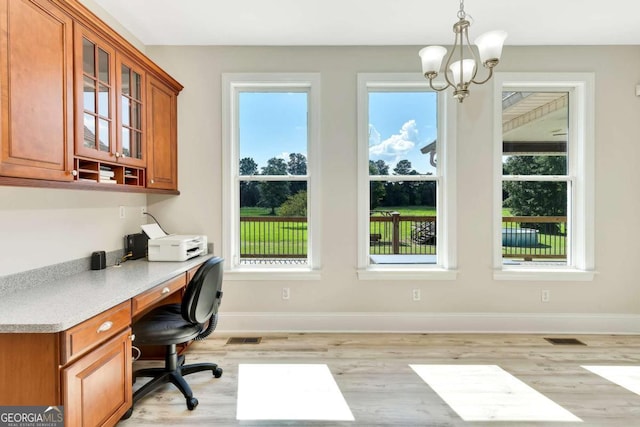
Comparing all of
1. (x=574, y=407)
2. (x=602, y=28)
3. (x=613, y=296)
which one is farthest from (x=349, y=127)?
(x=613, y=296)

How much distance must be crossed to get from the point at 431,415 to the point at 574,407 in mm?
932

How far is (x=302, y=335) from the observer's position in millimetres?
3094

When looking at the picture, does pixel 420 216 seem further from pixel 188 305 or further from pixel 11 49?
pixel 11 49

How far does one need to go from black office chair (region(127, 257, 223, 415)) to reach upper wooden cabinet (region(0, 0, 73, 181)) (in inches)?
37.7

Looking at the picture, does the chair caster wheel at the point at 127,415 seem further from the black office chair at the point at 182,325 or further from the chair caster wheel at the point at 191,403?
the chair caster wheel at the point at 191,403

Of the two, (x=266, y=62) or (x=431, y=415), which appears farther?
(x=266, y=62)

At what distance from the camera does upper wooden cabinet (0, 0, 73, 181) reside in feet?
4.79

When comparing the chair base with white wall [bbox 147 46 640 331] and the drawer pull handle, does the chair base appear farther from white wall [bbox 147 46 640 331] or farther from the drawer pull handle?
white wall [bbox 147 46 640 331]

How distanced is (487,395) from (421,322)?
1.04 m

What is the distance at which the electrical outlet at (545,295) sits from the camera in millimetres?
3164

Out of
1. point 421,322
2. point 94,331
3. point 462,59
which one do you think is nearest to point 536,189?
point 421,322

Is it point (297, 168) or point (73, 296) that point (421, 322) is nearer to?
point (297, 168)

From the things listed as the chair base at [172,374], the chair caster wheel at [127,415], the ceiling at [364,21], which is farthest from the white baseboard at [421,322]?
the ceiling at [364,21]

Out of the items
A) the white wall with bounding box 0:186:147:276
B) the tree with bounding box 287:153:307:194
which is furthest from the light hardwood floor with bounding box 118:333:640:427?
the tree with bounding box 287:153:307:194
